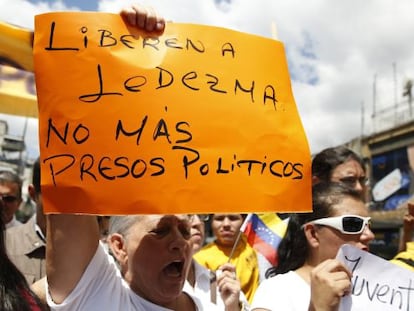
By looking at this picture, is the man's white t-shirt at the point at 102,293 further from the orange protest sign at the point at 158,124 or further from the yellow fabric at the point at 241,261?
the yellow fabric at the point at 241,261

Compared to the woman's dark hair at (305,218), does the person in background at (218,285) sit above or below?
below

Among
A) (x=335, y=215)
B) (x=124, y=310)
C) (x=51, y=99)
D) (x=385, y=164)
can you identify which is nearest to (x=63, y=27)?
(x=51, y=99)

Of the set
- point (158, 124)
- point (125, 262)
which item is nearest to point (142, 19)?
point (158, 124)

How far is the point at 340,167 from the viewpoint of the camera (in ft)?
9.31

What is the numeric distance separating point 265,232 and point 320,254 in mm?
1630

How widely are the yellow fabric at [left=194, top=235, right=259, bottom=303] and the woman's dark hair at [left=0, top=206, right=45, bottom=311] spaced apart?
1.85 meters

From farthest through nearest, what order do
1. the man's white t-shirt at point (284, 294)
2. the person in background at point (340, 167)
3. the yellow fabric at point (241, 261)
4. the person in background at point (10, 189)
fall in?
the person in background at point (10, 189) < the yellow fabric at point (241, 261) < the person in background at point (340, 167) < the man's white t-shirt at point (284, 294)

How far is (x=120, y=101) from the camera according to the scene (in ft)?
4.78

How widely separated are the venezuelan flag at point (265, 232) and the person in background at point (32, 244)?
1.39 meters

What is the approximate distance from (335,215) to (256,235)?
5.32ft

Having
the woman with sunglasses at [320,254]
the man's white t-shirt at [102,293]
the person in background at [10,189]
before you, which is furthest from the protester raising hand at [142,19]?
the person in background at [10,189]

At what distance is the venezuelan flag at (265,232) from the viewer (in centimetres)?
346

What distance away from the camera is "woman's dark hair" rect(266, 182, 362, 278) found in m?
2.03

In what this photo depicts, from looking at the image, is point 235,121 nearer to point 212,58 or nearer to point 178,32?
point 212,58
